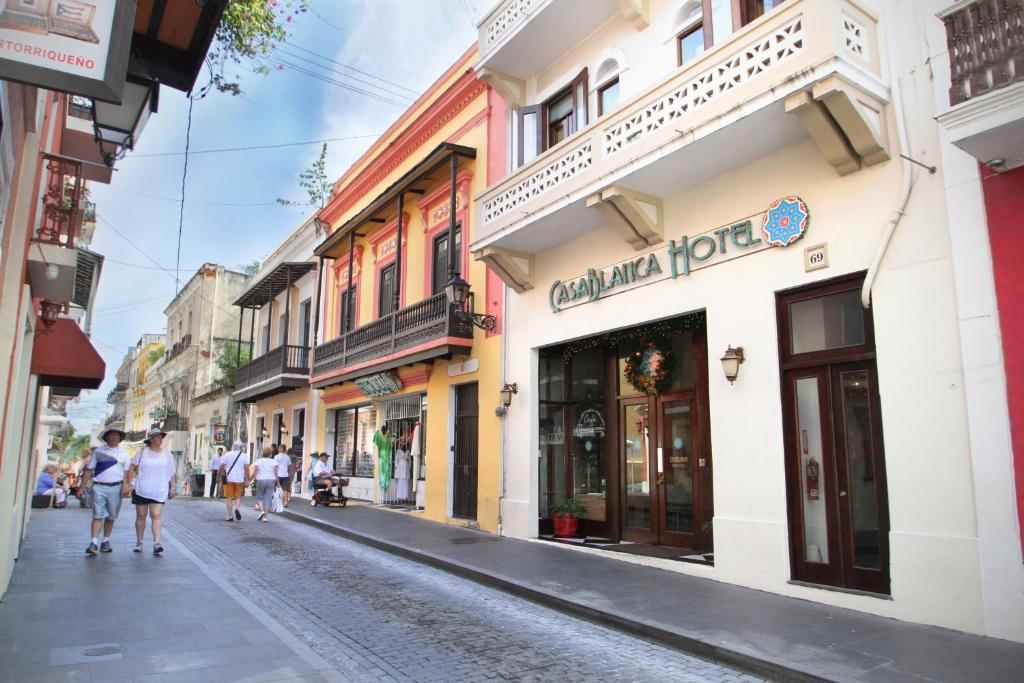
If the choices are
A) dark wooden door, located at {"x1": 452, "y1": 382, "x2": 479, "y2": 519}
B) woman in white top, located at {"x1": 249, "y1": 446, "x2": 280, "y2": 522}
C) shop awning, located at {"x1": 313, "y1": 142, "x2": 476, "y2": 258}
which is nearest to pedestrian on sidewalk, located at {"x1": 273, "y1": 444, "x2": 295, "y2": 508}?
woman in white top, located at {"x1": 249, "y1": 446, "x2": 280, "y2": 522}

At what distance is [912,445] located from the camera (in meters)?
6.65

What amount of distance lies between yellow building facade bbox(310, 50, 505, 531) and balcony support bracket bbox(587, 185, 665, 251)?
419 cm

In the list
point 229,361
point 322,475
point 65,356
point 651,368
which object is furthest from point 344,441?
point 229,361

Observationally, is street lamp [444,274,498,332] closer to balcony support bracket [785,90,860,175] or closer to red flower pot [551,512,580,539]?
red flower pot [551,512,580,539]

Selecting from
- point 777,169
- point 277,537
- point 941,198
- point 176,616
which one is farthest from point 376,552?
point 941,198

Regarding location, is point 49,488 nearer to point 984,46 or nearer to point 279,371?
point 279,371

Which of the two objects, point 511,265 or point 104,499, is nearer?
→ point 104,499

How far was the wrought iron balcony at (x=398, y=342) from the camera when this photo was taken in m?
13.8

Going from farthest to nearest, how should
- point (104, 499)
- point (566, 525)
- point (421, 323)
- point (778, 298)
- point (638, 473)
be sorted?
point (421, 323)
point (566, 525)
point (638, 473)
point (104, 499)
point (778, 298)

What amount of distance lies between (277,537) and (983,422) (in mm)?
11247

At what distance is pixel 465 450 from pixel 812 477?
7.85 meters

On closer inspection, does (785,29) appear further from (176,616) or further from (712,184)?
(176,616)

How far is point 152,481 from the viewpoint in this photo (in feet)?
32.3

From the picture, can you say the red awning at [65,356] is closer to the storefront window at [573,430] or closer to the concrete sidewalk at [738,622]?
the concrete sidewalk at [738,622]
